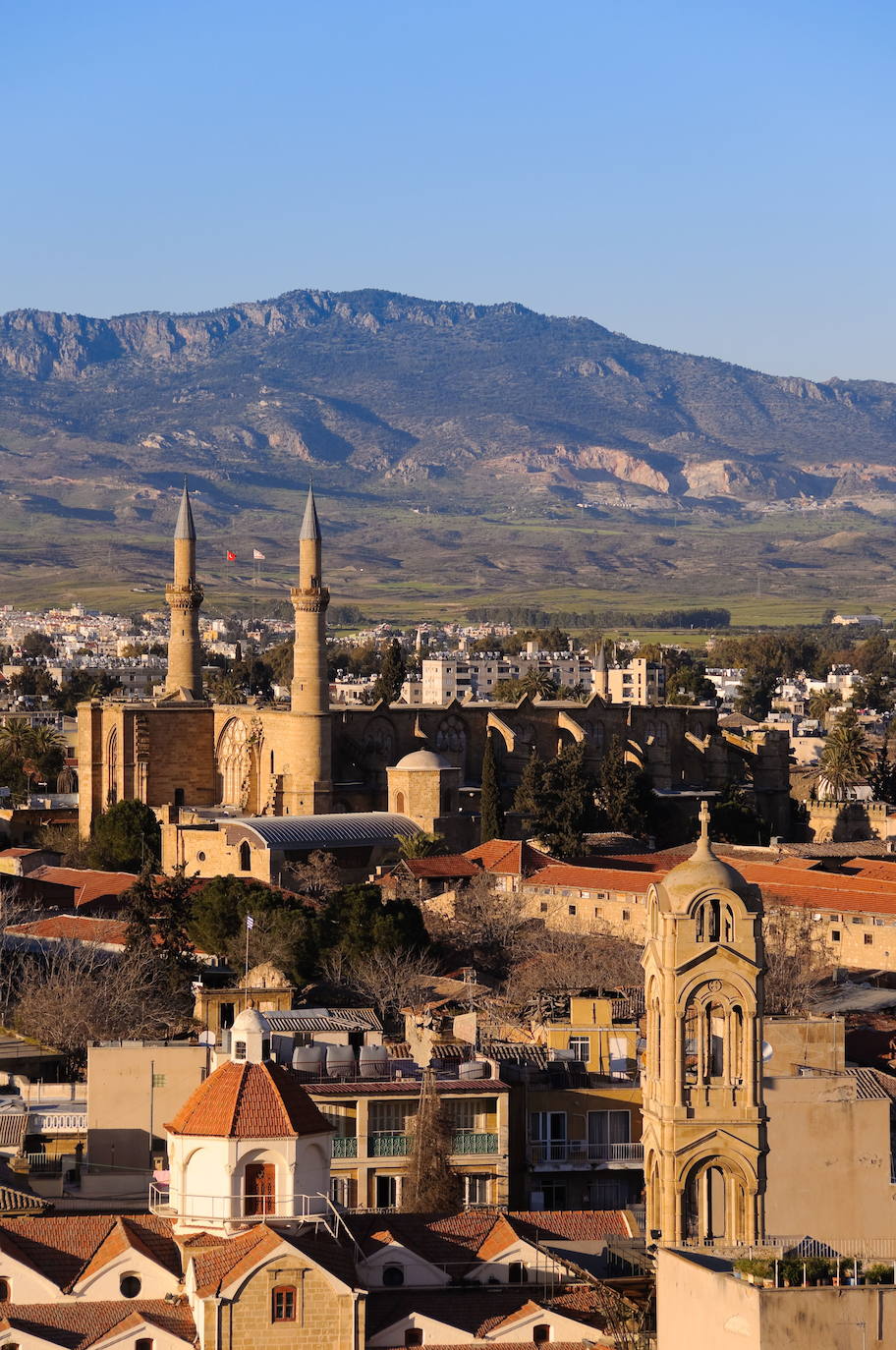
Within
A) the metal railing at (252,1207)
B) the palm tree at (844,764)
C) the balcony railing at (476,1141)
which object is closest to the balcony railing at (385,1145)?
the balcony railing at (476,1141)

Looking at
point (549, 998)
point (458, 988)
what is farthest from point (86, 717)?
point (549, 998)

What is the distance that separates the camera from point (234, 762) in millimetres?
76062

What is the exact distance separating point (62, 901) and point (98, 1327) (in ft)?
133

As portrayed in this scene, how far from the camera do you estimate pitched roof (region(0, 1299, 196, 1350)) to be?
22547 millimetres

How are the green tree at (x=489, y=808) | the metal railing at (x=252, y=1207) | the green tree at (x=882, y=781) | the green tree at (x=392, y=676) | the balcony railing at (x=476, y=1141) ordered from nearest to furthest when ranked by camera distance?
the metal railing at (x=252, y=1207), the balcony railing at (x=476, y=1141), the green tree at (x=489, y=808), the green tree at (x=392, y=676), the green tree at (x=882, y=781)

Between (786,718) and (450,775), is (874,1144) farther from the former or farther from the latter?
(786,718)

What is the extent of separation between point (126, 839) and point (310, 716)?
5.88 m

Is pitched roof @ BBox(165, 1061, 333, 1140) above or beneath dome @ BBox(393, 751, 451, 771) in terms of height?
above

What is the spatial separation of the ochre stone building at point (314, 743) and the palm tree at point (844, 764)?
398 cm

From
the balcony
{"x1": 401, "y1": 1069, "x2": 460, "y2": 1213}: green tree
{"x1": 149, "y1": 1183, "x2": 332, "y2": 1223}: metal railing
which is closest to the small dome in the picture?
{"x1": 149, "y1": 1183, "x2": 332, "y2": 1223}: metal railing

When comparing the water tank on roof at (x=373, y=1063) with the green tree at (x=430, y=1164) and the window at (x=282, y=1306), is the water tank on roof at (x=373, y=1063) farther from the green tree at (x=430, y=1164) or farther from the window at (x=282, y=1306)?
the window at (x=282, y=1306)

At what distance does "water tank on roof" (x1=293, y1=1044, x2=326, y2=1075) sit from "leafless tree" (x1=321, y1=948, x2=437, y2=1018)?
14.4m

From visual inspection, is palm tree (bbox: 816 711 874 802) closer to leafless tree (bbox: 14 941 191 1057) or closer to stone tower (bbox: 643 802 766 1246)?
leafless tree (bbox: 14 941 191 1057)

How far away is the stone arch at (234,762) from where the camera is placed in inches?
2963
